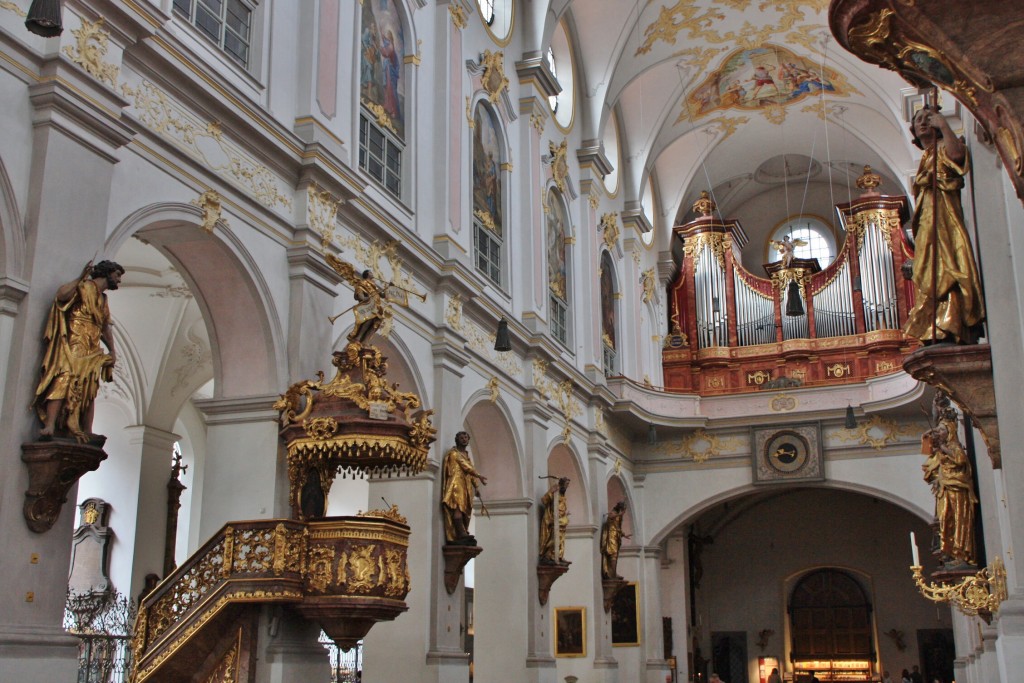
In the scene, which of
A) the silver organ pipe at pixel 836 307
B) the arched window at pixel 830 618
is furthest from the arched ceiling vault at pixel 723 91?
the arched window at pixel 830 618

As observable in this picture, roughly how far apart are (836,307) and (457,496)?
44.5 ft

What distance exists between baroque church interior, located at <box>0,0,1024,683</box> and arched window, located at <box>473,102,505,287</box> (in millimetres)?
66

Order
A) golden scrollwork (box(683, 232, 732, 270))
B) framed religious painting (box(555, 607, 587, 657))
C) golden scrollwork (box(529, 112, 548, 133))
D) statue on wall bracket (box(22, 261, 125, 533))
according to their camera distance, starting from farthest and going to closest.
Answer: golden scrollwork (box(683, 232, 732, 270)) → framed religious painting (box(555, 607, 587, 657)) → golden scrollwork (box(529, 112, 548, 133)) → statue on wall bracket (box(22, 261, 125, 533))

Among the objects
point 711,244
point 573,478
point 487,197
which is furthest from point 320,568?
point 711,244

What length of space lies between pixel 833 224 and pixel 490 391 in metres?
15.9

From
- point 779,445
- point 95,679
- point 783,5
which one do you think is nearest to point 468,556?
point 95,679

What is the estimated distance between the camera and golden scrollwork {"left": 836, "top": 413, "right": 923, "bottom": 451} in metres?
21.7

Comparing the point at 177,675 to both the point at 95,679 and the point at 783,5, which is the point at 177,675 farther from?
the point at 783,5

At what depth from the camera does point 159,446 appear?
15930 mm

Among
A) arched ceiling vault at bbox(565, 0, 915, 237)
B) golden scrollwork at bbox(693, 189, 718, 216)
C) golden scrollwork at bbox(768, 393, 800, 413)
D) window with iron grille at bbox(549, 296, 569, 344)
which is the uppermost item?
arched ceiling vault at bbox(565, 0, 915, 237)

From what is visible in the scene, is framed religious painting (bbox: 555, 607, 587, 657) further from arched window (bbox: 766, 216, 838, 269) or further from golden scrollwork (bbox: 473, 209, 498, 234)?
arched window (bbox: 766, 216, 838, 269)

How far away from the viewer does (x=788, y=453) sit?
22484mm

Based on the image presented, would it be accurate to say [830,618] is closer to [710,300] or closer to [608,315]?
[710,300]

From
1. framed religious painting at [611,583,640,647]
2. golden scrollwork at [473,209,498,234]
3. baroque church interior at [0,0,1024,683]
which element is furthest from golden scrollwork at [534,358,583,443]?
framed religious painting at [611,583,640,647]
